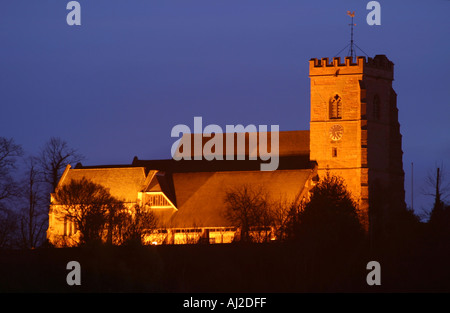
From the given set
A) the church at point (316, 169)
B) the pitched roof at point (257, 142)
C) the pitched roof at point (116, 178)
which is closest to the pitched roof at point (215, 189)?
the church at point (316, 169)

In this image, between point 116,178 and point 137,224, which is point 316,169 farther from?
point 137,224

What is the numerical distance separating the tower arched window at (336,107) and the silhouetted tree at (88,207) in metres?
18.0

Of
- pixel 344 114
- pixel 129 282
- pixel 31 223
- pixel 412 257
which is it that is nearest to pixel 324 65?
pixel 344 114

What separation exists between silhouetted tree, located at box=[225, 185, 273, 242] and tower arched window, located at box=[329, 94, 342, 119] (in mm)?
9253

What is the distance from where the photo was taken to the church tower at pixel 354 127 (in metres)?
114

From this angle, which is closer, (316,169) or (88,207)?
(88,207)

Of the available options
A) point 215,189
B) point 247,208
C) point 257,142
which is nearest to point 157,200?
point 215,189

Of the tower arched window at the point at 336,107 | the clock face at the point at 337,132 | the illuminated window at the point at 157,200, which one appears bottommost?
the illuminated window at the point at 157,200

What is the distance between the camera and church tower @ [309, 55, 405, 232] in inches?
4498

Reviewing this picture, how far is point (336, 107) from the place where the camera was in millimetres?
116000

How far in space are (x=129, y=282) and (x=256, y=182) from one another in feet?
127

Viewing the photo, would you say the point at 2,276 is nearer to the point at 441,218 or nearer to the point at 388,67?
the point at 441,218

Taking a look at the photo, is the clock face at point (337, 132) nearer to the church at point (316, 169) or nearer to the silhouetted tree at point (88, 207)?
the church at point (316, 169)

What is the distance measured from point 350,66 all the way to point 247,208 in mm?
18077
